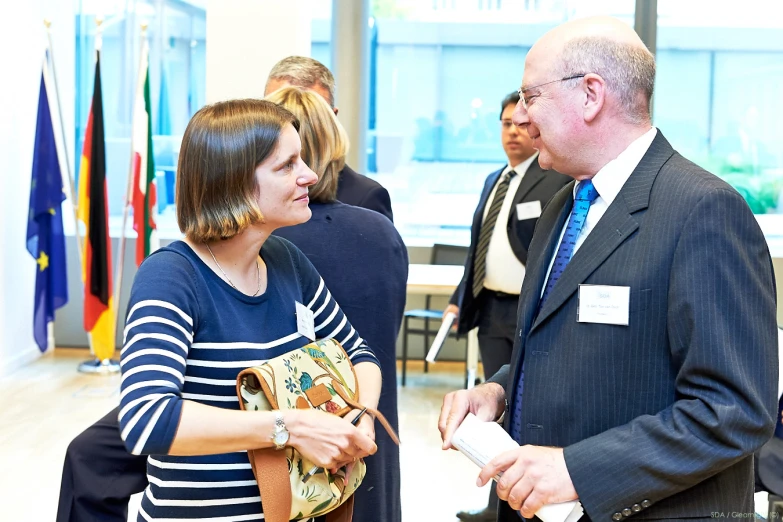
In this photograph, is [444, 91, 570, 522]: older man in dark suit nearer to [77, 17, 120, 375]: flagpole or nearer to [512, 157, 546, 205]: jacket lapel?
[512, 157, 546, 205]: jacket lapel

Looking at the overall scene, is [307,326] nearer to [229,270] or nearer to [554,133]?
[229,270]

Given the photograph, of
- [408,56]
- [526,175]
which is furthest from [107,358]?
[526,175]

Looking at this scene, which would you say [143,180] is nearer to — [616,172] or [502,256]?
[502,256]

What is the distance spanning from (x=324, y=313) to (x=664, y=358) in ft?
2.58

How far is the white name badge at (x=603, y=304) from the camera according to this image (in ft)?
4.80

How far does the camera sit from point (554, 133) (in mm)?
1655

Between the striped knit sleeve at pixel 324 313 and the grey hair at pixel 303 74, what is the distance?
142cm

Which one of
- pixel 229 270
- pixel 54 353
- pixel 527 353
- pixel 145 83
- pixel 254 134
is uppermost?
pixel 145 83

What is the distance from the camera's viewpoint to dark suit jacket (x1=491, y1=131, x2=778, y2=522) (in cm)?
136

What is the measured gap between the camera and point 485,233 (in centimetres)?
422

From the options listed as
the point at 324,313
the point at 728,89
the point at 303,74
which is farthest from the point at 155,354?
the point at 728,89

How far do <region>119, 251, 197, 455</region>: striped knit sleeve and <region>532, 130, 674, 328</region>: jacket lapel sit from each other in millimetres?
646

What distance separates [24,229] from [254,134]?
5992mm

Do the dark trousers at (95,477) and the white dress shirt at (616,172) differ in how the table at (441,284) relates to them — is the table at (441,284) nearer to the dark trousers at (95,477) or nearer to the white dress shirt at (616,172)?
the dark trousers at (95,477)
